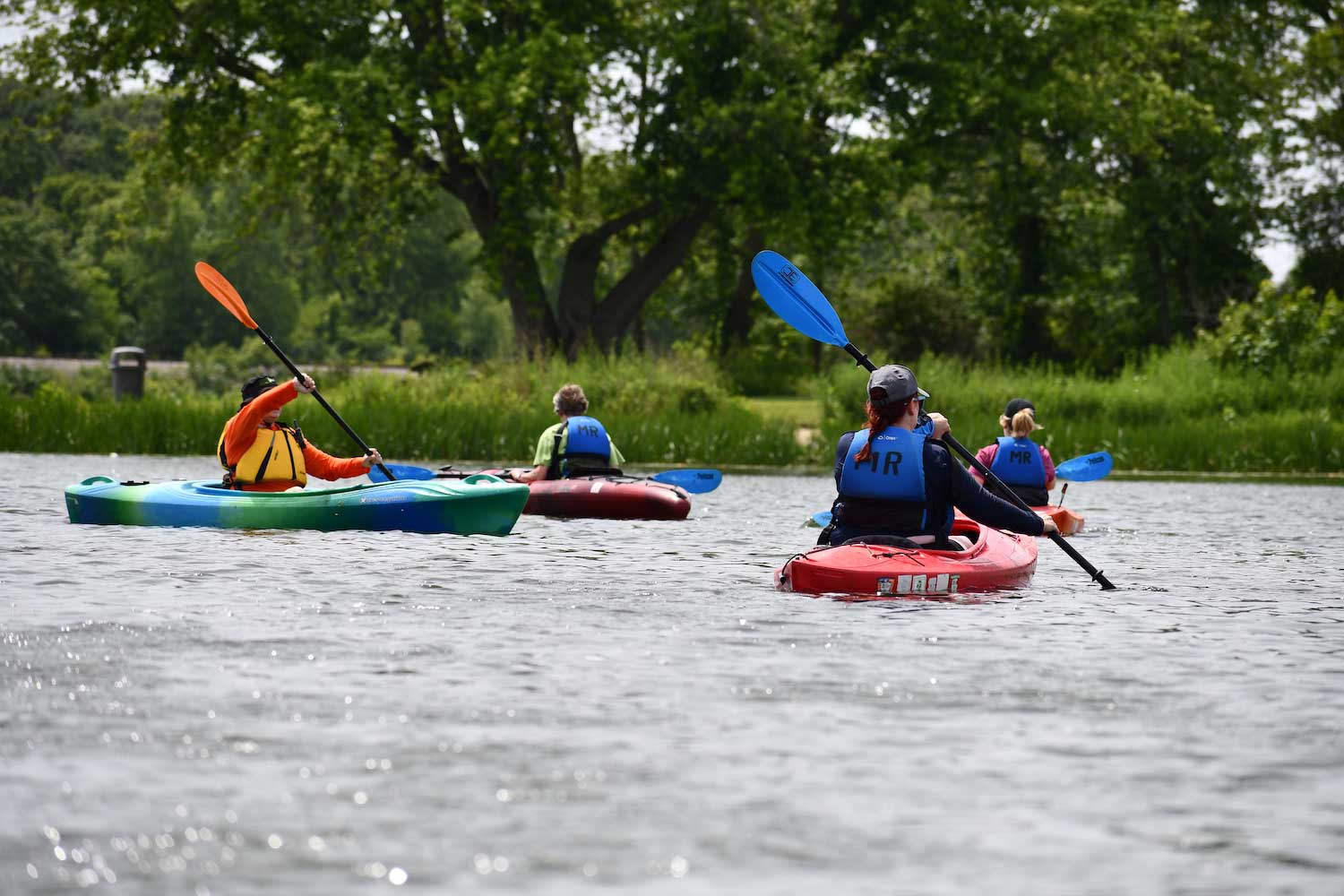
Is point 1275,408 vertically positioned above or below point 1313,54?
below

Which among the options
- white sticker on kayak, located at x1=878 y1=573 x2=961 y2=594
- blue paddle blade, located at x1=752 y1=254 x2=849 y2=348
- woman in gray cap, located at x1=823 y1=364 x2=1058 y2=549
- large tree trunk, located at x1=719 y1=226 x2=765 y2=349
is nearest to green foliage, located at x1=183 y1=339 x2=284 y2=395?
large tree trunk, located at x1=719 y1=226 x2=765 y2=349

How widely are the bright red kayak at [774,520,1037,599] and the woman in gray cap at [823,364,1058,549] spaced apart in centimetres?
22

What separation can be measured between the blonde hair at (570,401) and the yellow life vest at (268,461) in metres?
2.15

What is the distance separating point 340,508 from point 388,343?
220 ft

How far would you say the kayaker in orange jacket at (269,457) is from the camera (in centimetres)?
1268

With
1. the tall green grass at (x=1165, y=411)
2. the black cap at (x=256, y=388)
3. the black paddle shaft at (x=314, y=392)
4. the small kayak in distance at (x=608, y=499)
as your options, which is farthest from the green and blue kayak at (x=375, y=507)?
the tall green grass at (x=1165, y=411)

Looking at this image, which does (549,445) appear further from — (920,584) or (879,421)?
(920,584)

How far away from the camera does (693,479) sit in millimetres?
15516

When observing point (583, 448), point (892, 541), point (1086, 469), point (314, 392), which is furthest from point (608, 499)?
point (892, 541)

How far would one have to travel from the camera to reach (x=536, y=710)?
606cm

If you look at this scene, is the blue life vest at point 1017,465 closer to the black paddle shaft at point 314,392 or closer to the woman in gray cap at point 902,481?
the woman in gray cap at point 902,481

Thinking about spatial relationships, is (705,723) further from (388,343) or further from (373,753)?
(388,343)

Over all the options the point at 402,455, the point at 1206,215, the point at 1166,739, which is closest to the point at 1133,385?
the point at 402,455

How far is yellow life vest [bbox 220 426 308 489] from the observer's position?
12859mm
